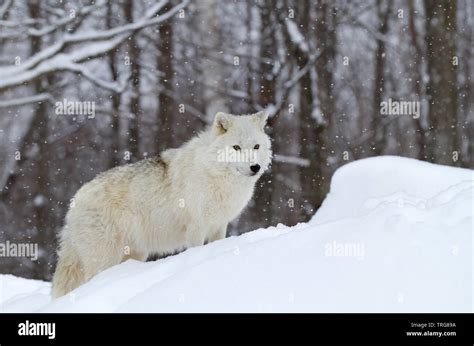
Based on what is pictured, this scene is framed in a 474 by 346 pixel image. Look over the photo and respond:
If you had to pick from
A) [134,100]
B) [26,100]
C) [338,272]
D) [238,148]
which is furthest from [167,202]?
[26,100]

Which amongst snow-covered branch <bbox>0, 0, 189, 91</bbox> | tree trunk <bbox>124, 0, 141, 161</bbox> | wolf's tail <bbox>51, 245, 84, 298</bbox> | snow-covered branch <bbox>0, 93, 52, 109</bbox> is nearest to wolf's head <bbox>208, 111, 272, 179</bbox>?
wolf's tail <bbox>51, 245, 84, 298</bbox>

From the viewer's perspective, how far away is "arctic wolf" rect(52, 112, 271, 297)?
6668 millimetres

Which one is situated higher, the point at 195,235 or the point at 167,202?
the point at 167,202

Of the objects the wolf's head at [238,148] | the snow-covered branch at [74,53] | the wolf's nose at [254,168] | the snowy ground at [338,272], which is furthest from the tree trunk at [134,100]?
the snowy ground at [338,272]

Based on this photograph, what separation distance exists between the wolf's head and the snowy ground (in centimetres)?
196

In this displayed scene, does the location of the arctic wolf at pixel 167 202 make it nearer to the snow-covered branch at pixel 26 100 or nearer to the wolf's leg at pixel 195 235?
the wolf's leg at pixel 195 235

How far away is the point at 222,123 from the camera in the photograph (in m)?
6.84

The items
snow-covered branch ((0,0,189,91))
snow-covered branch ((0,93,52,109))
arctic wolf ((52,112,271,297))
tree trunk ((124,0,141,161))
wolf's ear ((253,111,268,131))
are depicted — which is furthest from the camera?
snow-covered branch ((0,0,189,91))

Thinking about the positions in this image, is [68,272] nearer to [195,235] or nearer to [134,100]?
[195,235]

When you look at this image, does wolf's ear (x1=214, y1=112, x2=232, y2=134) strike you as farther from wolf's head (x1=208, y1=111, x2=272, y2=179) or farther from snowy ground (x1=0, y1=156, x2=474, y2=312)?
snowy ground (x1=0, y1=156, x2=474, y2=312)

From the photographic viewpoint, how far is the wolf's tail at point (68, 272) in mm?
6828

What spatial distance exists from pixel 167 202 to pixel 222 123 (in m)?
0.98

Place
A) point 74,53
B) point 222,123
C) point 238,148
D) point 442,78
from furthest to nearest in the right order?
point 74,53
point 442,78
point 222,123
point 238,148
